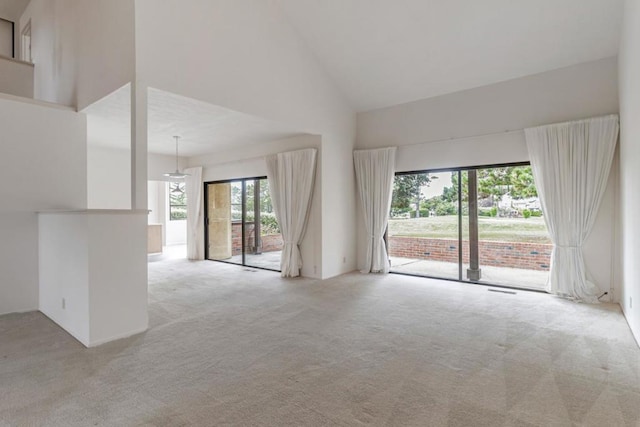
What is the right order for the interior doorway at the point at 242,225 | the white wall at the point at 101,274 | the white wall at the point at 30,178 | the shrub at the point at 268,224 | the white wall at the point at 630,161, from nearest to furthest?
the white wall at the point at 630,161
the white wall at the point at 101,274
the white wall at the point at 30,178
the shrub at the point at 268,224
the interior doorway at the point at 242,225

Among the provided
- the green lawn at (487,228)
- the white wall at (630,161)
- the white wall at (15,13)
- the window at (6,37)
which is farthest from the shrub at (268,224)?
the window at (6,37)

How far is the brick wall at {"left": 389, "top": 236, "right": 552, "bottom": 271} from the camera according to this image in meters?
4.88

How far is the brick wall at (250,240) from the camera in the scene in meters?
6.96

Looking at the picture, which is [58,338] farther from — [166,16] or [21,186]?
[166,16]

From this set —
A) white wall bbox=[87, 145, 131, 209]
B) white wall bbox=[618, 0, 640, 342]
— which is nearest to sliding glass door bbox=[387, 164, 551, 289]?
white wall bbox=[618, 0, 640, 342]

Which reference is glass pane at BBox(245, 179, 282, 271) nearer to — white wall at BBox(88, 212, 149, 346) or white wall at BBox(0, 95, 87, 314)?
white wall at BBox(0, 95, 87, 314)

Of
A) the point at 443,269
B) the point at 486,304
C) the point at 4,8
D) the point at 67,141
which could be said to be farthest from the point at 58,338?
the point at 4,8

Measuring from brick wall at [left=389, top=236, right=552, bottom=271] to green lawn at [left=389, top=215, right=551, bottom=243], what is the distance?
9cm

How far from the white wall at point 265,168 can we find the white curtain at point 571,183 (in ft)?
10.9

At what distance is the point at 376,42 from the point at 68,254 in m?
4.82

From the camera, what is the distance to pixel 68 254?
346 centimetres

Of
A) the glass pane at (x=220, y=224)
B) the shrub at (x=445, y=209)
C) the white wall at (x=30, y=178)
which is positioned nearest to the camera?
the white wall at (x=30, y=178)

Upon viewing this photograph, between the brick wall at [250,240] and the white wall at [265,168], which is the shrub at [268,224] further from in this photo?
the white wall at [265,168]

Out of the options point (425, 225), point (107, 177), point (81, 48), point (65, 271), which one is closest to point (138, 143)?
point (65, 271)
